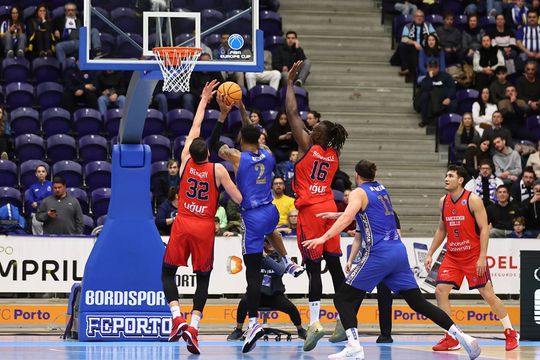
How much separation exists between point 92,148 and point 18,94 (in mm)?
2045

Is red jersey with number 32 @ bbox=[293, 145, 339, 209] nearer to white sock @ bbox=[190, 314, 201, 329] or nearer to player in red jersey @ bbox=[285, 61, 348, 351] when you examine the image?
player in red jersey @ bbox=[285, 61, 348, 351]

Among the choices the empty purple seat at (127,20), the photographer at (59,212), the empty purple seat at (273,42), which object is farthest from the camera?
the empty purple seat at (273,42)

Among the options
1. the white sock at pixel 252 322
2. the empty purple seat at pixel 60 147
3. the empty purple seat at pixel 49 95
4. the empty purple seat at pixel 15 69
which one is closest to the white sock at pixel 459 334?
the white sock at pixel 252 322

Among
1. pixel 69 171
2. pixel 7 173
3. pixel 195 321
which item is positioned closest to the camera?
pixel 195 321

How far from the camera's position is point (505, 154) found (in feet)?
69.5

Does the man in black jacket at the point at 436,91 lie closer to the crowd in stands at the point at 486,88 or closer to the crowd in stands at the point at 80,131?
the crowd in stands at the point at 486,88

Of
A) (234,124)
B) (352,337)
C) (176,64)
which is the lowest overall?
(352,337)

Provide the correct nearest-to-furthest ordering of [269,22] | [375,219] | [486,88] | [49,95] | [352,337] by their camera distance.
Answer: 1. [352,337]
2. [375,219]
3. [49,95]
4. [486,88]
5. [269,22]

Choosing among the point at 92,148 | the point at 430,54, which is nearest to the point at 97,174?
the point at 92,148

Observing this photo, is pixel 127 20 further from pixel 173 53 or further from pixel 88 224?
pixel 88 224

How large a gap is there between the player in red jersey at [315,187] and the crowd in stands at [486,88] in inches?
268

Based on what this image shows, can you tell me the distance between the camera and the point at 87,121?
20922 mm

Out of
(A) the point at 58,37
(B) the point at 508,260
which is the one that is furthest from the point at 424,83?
(A) the point at 58,37

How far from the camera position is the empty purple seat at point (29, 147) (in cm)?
2019
